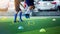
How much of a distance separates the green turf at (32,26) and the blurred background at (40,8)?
0.08 meters

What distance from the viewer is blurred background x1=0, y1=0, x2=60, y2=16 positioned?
2621mm

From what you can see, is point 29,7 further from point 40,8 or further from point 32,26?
point 32,26

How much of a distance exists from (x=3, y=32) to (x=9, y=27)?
10 centimetres

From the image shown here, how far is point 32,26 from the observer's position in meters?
2.66

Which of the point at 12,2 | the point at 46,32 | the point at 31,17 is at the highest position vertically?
the point at 12,2

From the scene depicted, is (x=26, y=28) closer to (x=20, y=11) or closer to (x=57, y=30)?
(x=20, y=11)

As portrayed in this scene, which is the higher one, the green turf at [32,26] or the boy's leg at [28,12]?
the boy's leg at [28,12]

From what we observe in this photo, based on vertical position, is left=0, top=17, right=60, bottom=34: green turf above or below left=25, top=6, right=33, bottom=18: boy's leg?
below

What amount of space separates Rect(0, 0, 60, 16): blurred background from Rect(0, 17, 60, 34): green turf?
0.27 feet

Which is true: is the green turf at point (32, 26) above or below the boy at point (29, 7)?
below

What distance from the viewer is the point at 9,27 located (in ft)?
8.73

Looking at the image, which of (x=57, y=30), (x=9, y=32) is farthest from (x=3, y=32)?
(x=57, y=30)

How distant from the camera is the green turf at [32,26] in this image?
2.65 meters

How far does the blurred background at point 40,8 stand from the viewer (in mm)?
2621
